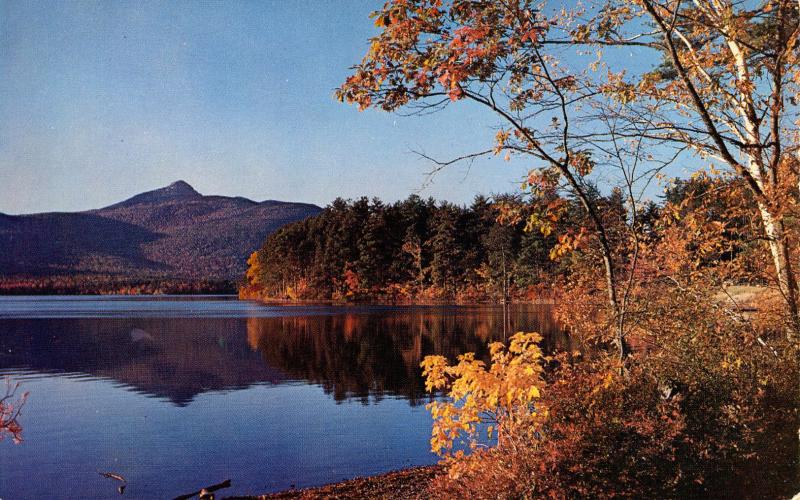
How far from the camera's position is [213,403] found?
15.7m

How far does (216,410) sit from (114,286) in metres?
122

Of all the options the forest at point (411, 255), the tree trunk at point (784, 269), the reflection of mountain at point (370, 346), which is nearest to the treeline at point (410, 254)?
the forest at point (411, 255)

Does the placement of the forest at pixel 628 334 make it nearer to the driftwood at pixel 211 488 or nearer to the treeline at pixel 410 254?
the driftwood at pixel 211 488

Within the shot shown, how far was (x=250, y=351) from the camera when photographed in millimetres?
25734

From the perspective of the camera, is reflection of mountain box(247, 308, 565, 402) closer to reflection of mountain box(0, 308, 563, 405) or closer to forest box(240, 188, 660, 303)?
reflection of mountain box(0, 308, 563, 405)

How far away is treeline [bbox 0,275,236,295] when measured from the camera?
119 metres

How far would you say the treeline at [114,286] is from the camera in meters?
119

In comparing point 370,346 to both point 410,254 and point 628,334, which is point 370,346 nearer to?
point 628,334

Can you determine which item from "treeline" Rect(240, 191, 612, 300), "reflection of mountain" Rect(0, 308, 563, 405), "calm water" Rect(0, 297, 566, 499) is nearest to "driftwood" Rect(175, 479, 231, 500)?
"calm water" Rect(0, 297, 566, 499)

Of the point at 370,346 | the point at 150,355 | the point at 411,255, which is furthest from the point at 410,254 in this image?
the point at 150,355

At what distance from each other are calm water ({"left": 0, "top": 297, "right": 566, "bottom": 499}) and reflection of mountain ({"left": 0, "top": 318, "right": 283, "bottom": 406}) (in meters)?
0.08

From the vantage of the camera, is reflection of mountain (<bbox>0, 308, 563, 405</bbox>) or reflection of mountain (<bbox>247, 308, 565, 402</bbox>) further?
reflection of mountain (<bbox>0, 308, 563, 405</bbox>)

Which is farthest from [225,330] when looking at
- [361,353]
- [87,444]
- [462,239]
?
[462,239]

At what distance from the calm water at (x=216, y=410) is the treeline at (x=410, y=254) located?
110 ft
